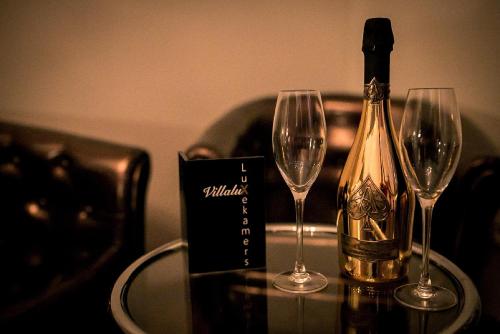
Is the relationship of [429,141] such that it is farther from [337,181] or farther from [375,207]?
[337,181]

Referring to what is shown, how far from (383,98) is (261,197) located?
26 centimetres

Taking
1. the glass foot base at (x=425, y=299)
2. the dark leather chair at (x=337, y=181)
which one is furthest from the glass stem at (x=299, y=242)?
the dark leather chair at (x=337, y=181)

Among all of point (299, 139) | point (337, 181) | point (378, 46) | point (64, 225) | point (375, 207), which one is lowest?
point (64, 225)

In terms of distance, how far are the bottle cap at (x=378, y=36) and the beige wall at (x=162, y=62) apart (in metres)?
0.90

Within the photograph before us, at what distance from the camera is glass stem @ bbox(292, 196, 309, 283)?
774 millimetres

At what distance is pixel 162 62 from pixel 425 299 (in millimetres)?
1340

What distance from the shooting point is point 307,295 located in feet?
2.51

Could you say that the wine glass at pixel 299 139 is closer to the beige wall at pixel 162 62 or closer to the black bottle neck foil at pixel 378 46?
the black bottle neck foil at pixel 378 46

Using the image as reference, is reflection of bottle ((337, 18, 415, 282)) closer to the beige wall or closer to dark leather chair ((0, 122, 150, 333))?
dark leather chair ((0, 122, 150, 333))

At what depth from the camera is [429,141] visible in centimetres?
68

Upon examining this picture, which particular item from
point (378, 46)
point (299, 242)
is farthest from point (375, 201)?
point (378, 46)

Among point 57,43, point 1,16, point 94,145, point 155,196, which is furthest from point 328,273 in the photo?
point 1,16

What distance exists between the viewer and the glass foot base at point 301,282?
2.52ft

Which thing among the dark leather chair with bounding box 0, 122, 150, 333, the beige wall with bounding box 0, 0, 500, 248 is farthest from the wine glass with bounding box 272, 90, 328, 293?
the beige wall with bounding box 0, 0, 500, 248
